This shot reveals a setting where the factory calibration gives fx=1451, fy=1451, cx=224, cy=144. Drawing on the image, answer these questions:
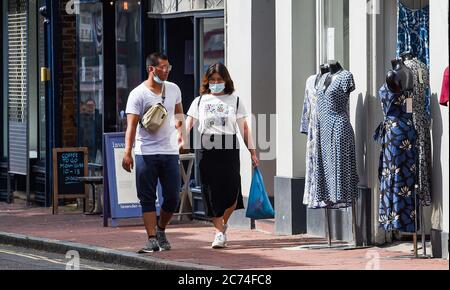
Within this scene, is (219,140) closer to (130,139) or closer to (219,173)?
(219,173)

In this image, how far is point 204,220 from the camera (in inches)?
709

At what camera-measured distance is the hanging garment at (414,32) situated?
14.1 m

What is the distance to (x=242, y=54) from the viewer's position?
674 inches

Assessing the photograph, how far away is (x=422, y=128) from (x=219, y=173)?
2.35 metres

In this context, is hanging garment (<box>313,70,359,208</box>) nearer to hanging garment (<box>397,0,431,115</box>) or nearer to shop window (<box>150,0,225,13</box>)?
hanging garment (<box>397,0,431,115</box>)

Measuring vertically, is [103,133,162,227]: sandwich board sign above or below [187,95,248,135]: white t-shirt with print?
below

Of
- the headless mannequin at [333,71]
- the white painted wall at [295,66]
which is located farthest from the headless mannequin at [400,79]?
the white painted wall at [295,66]

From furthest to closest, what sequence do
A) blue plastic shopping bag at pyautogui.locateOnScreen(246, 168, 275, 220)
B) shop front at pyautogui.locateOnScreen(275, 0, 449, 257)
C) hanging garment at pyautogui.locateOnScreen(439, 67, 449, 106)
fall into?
blue plastic shopping bag at pyautogui.locateOnScreen(246, 168, 275, 220), shop front at pyautogui.locateOnScreen(275, 0, 449, 257), hanging garment at pyautogui.locateOnScreen(439, 67, 449, 106)

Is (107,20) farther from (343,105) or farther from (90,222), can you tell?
(343,105)

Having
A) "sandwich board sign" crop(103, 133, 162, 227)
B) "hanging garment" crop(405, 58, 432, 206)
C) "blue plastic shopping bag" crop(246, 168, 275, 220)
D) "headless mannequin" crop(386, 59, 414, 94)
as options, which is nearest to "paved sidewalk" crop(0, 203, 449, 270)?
"sandwich board sign" crop(103, 133, 162, 227)

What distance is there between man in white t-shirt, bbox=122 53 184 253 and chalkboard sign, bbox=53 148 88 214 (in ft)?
18.1

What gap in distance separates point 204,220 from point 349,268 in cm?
531

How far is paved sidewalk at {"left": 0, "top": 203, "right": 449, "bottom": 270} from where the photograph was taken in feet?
43.4

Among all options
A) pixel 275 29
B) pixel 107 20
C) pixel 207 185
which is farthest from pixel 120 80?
pixel 207 185
